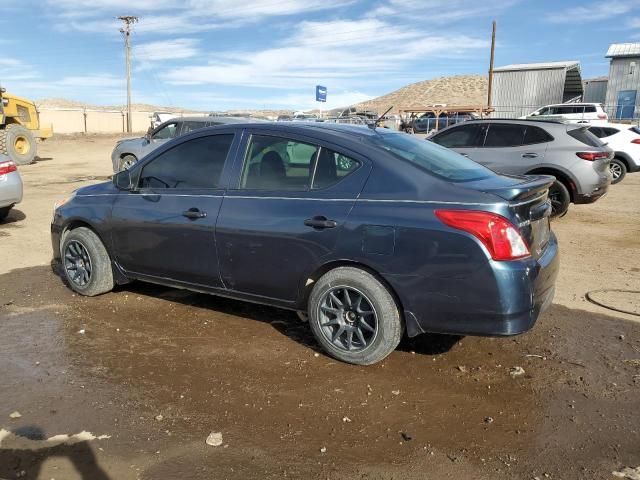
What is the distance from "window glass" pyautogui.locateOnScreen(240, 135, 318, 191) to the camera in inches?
164

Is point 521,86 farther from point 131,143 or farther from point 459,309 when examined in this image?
point 459,309

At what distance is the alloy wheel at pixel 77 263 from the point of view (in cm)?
534

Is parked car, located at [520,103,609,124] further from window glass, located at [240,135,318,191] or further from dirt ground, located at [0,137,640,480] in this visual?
window glass, located at [240,135,318,191]

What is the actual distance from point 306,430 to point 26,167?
1999 centimetres

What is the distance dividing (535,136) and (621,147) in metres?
6.69

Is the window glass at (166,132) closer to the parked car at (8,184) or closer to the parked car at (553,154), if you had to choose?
the parked car at (8,184)

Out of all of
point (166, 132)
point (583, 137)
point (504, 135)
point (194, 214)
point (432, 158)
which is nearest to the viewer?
point (432, 158)

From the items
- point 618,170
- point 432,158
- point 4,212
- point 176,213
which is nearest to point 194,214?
point 176,213

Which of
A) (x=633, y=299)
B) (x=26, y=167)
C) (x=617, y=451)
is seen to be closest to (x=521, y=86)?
(x=26, y=167)

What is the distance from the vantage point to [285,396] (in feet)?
11.8

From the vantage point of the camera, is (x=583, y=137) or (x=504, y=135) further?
(x=504, y=135)

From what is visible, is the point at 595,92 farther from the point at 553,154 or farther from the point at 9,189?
the point at 9,189

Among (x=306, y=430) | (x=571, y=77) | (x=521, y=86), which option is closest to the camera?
(x=306, y=430)

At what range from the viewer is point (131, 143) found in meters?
13.6
